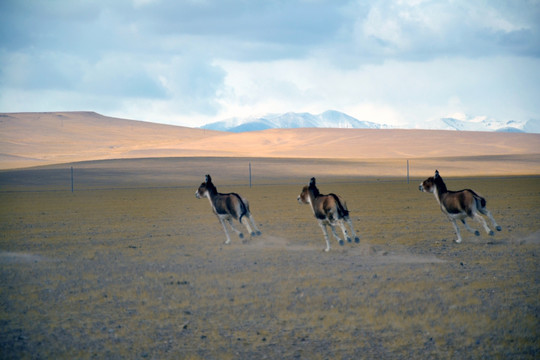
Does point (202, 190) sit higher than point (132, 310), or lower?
higher

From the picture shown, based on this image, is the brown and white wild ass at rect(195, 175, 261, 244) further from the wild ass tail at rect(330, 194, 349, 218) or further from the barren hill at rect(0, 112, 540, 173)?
the barren hill at rect(0, 112, 540, 173)

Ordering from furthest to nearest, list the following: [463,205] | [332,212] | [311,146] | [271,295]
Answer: [311,146]
[463,205]
[332,212]
[271,295]

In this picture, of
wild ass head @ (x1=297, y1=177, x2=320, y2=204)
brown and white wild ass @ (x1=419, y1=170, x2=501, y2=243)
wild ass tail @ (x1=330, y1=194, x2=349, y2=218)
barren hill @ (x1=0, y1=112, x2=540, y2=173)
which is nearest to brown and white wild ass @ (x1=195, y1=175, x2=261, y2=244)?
wild ass head @ (x1=297, y1=177, x2=320, y2=204)

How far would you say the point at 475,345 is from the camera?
841 centimetres

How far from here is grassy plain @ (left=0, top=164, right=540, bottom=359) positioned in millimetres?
8586

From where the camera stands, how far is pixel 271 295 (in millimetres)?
11422

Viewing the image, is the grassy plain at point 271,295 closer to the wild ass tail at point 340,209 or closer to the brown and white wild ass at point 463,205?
the brown and white wild ass at point 463,205

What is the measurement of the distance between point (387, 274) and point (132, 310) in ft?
18.8

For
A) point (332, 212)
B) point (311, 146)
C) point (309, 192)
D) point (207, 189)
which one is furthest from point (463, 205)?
point (311, 146)

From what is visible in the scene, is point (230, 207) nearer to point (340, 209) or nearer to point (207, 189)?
point (207, 189)

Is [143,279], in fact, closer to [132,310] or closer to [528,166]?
[132,310]

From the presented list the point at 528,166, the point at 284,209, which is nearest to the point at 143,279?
the point at 284,209

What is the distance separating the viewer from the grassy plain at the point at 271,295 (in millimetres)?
8586

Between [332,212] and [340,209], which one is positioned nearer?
[332,212]
